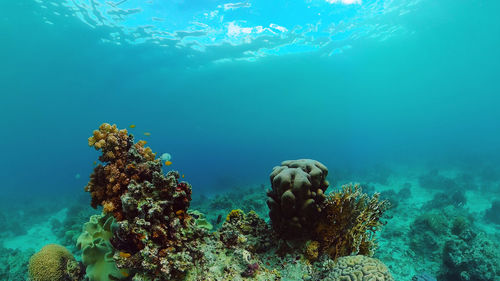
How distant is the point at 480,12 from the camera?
3728cm

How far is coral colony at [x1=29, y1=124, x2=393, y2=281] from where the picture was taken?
3.42 m

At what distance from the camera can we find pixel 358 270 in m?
Result: 3.79

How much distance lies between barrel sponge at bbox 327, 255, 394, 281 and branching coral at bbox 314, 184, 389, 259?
0.59 metres

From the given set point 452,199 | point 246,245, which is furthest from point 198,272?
point 452,199

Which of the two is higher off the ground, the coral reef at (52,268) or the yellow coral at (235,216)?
the yellow coral at (235,216)

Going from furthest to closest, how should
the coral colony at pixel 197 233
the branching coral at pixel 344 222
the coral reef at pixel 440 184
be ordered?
the coral reef at pixel 440 184
the branching coral at pixel 344 222
the coral colony at pixel 197 233

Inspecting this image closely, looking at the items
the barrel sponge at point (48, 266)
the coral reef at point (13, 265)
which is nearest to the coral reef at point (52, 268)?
the barrel sponge at point (48, 266)

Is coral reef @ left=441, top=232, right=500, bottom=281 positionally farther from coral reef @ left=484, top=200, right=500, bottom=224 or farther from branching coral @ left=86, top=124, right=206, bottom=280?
branching coral @ left=86, top=124, right=206, bottom=280

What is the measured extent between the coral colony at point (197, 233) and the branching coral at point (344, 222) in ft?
0.06

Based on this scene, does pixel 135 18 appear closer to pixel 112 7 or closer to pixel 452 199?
pixel 112 7

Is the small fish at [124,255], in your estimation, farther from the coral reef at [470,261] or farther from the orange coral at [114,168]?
the coral reef at [470,261]

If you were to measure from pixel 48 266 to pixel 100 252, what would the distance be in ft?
7.54

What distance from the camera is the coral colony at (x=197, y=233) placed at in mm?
→ 3422

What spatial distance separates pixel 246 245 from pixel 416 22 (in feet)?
153
